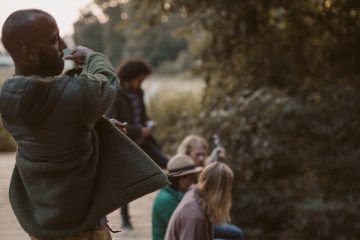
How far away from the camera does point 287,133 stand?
28.7ft

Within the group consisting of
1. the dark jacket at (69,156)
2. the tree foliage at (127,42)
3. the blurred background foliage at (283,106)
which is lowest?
the tree foliage at (127,42)

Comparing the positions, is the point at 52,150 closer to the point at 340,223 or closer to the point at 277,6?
the point at 340,223

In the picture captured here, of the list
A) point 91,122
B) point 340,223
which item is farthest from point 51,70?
point 340,223

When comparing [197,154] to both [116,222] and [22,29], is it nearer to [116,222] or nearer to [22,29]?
[116,222]

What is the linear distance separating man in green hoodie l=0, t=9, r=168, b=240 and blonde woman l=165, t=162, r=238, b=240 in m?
2.01

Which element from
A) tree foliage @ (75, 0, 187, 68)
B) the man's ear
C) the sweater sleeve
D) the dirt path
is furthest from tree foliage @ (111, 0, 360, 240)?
tree foliage @ (75, 0, 187, 68)

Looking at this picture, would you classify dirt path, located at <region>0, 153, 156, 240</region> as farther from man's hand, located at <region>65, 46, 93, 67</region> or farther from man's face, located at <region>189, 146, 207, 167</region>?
man's hand, located at <region>65, 46, 93, 67</region>

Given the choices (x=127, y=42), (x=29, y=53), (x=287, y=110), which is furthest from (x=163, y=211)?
(x=127, y=42)

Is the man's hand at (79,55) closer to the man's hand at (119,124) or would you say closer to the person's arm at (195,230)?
the man's hand at (119,124)

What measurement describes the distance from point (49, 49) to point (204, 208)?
7.97ft

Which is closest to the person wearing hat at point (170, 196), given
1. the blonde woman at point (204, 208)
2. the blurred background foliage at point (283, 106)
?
the blonde woman at point (204, 208)

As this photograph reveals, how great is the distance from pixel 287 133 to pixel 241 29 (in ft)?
5.92

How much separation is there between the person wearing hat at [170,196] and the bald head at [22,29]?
286cm

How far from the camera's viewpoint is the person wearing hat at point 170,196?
5.42 metres
